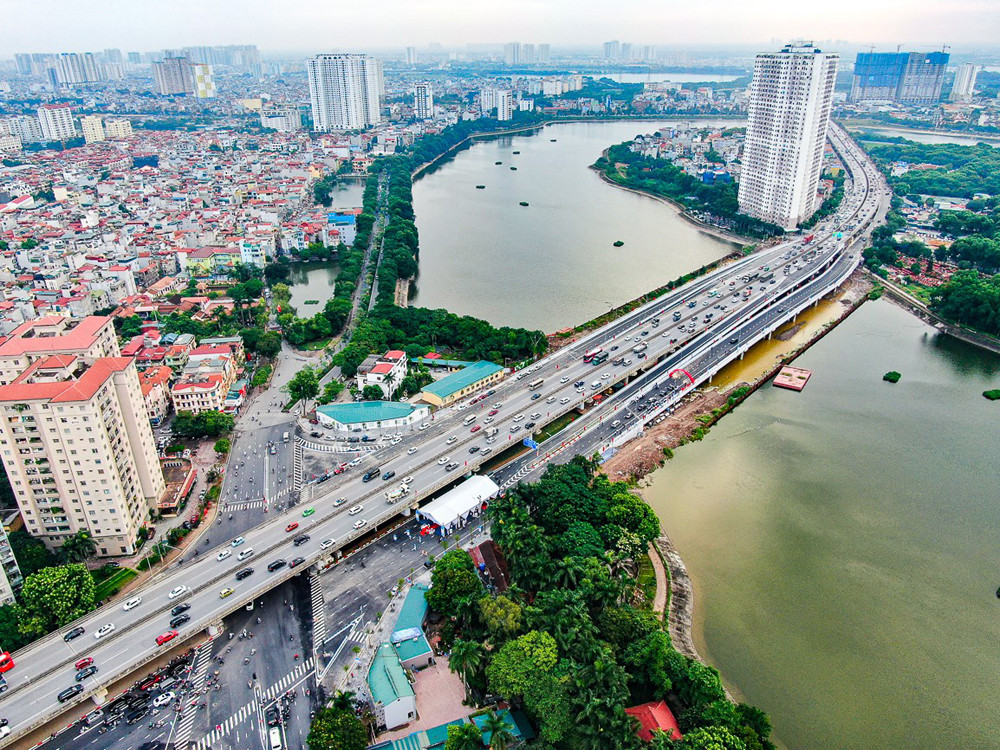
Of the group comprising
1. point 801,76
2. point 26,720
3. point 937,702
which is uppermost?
point 801,76

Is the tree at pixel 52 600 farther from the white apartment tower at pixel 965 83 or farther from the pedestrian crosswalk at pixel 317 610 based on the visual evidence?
the white apartment tower at pixel 965 83

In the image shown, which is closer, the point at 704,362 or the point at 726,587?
the point at 726,587

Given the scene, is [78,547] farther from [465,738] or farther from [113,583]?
[465,738]

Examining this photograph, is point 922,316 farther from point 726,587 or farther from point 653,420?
point 726,587

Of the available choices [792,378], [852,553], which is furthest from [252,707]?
[792,378]

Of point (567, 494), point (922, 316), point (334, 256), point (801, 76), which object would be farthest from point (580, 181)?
point (567, 494)

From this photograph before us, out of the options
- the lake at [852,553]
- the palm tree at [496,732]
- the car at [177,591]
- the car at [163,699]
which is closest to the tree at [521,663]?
the palm tree at [496,732]
